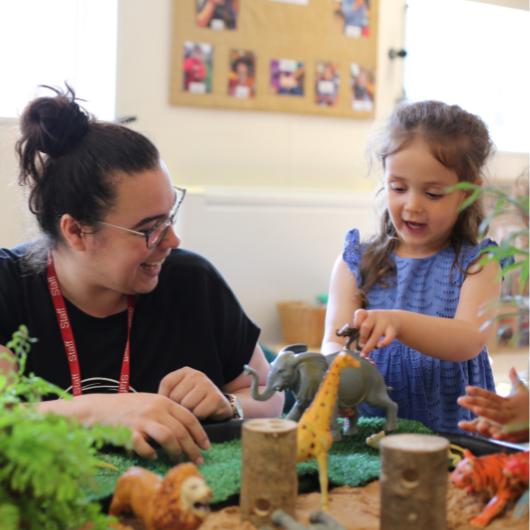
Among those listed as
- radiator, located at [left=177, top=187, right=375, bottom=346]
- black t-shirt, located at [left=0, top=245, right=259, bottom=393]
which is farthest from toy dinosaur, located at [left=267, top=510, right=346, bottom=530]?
radiator, located at [left=177, top=187, right=375, bottom=346]

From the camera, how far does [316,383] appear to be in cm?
106

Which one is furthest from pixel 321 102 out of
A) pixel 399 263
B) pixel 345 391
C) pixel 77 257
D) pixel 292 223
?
pixel 345 391

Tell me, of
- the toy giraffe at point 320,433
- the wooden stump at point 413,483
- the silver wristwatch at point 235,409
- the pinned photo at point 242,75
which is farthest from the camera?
the pinned photo at point 242,75

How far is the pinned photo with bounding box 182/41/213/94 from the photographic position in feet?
11.6

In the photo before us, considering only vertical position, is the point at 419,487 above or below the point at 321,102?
below

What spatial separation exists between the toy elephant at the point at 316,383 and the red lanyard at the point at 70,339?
494 mm

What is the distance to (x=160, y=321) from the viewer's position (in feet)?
5.27

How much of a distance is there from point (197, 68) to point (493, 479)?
9.65 ft

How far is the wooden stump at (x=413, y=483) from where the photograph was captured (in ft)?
2.55

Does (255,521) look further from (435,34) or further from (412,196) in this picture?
(435,34)

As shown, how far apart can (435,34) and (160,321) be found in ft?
10.5

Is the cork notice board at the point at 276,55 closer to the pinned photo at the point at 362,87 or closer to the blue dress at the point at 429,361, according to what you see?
the pinned photo at the point at 362,87

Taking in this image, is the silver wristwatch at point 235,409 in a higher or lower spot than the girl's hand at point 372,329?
lower

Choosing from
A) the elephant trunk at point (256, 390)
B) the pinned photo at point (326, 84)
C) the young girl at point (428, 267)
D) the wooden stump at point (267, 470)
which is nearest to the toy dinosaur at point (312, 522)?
the wooden stump at point (267, 470)
